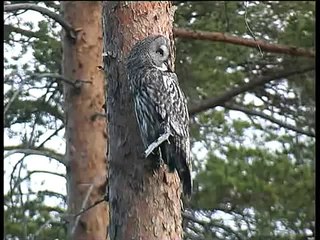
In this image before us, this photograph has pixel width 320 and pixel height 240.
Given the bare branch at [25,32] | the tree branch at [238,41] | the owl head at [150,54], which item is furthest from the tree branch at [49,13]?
the owl head at [150,54]

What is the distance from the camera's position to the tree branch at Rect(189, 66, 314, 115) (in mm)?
7203

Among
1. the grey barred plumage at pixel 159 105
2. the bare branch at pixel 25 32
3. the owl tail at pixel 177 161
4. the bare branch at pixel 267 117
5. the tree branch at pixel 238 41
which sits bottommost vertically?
the owl tail at pixel 177 161

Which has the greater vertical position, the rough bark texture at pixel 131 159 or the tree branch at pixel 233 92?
the tree branch at pixel 233 92

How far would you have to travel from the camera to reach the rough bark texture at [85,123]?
6488 millimetres

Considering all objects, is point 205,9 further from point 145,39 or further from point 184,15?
point 145,39

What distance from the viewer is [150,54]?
13.2ft

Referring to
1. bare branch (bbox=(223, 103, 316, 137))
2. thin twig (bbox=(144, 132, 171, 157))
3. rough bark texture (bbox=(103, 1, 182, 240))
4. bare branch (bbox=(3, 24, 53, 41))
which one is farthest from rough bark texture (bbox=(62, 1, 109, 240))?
thin twig (bbox=(144, 132, 171, 157))

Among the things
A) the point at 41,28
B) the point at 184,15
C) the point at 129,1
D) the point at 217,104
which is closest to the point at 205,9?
the point at 184,15

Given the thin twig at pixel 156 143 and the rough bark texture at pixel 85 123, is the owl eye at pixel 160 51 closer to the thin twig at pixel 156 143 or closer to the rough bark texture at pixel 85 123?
the thin twig at pixel 156 143

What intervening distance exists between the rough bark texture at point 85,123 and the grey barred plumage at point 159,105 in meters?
2.45

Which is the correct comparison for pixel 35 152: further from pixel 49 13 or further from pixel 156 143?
pixel 156 143

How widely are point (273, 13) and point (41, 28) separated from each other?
203cm

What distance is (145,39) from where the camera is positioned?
4121mm

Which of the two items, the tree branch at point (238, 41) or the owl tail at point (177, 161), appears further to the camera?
the tree branch at point (238, 41)
